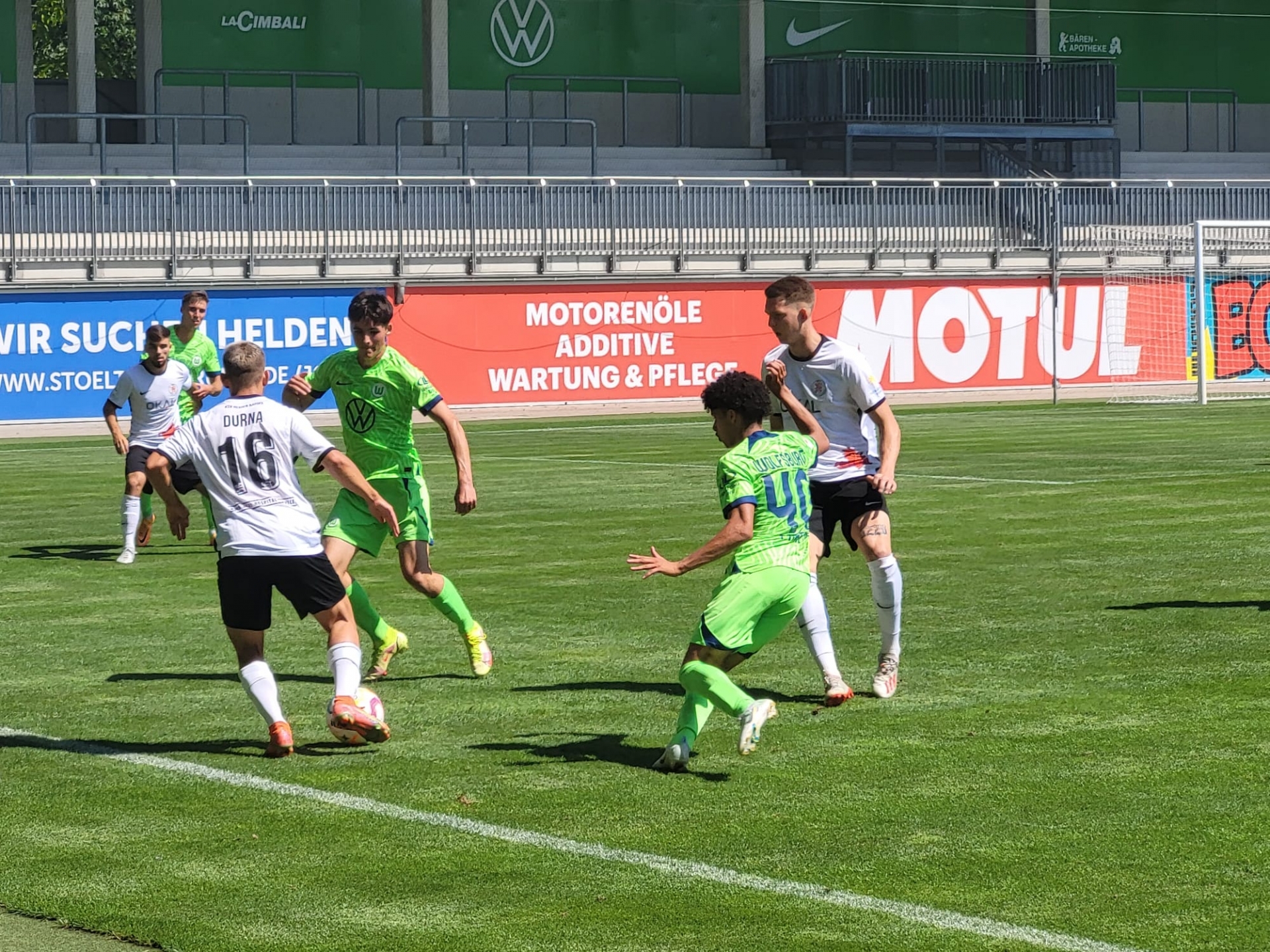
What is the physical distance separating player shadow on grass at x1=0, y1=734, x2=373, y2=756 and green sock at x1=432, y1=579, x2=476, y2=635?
1.74 meters

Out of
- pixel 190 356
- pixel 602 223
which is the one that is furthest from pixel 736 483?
pixel 602 223

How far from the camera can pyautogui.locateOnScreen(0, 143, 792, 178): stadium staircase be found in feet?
129

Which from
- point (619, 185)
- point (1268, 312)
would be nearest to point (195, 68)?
point (619, 185)

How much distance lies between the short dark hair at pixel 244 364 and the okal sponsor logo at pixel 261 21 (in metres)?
38.0

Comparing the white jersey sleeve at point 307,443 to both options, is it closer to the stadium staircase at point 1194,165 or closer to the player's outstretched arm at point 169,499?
the player's outstretched arm at point 169,499

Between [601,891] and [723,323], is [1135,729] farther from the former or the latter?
[723,323]

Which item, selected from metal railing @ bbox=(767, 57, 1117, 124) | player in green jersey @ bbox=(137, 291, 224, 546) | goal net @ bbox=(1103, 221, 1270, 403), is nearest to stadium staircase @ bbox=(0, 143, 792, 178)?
metal railing @ bbox=(767, 57, 1117, 124)

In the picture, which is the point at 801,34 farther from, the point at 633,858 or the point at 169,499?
the point at 633,858

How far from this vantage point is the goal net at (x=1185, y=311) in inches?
1591

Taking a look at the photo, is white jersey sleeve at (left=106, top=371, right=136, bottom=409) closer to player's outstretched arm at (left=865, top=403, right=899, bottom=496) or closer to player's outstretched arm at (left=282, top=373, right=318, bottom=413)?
player's outstretched arm at (left=282, top=373, right=318, bottom=413)

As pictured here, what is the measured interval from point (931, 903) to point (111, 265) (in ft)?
96.8

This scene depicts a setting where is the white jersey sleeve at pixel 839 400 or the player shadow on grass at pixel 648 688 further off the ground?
the white jersey sleeve at pixel 839 400

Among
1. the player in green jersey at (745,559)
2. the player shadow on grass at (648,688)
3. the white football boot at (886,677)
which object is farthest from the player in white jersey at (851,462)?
the player in green jersey at (745,559)

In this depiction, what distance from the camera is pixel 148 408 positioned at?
17.1 metres
